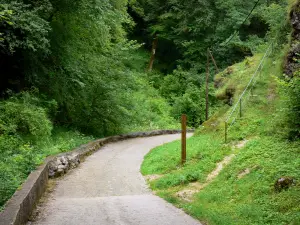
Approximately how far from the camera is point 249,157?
10859 mm

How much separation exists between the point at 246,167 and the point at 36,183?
5707 mm

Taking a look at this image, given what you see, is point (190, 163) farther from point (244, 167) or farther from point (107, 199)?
point (107, 199)

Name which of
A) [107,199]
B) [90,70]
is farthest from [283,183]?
[90,70]

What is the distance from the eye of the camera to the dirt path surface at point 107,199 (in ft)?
25.0

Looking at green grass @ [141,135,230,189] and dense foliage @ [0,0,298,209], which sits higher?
dense foliage @ [0,0,298,209]

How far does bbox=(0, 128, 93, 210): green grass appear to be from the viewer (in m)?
8.14

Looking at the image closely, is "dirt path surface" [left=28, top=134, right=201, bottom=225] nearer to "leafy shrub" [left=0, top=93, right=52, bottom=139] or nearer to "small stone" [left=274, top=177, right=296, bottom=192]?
"small stone" [left=274, top=177, right=296, bottom=192]

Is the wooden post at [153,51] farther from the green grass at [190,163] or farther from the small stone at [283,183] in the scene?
→ the small stone at [283,183]

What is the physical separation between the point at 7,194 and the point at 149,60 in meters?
38.1

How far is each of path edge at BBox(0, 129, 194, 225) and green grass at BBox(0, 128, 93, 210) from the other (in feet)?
0.58

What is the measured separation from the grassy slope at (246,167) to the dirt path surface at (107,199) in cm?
62

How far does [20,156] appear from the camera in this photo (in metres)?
10.5

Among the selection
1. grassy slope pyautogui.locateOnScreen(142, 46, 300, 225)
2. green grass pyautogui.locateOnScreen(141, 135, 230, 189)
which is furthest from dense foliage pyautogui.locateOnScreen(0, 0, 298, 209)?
green grass pyautogui.locateOnScreen(141, 135, 230, 189)

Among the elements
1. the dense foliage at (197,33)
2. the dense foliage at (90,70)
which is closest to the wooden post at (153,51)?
the dense foliage at (197,33)
